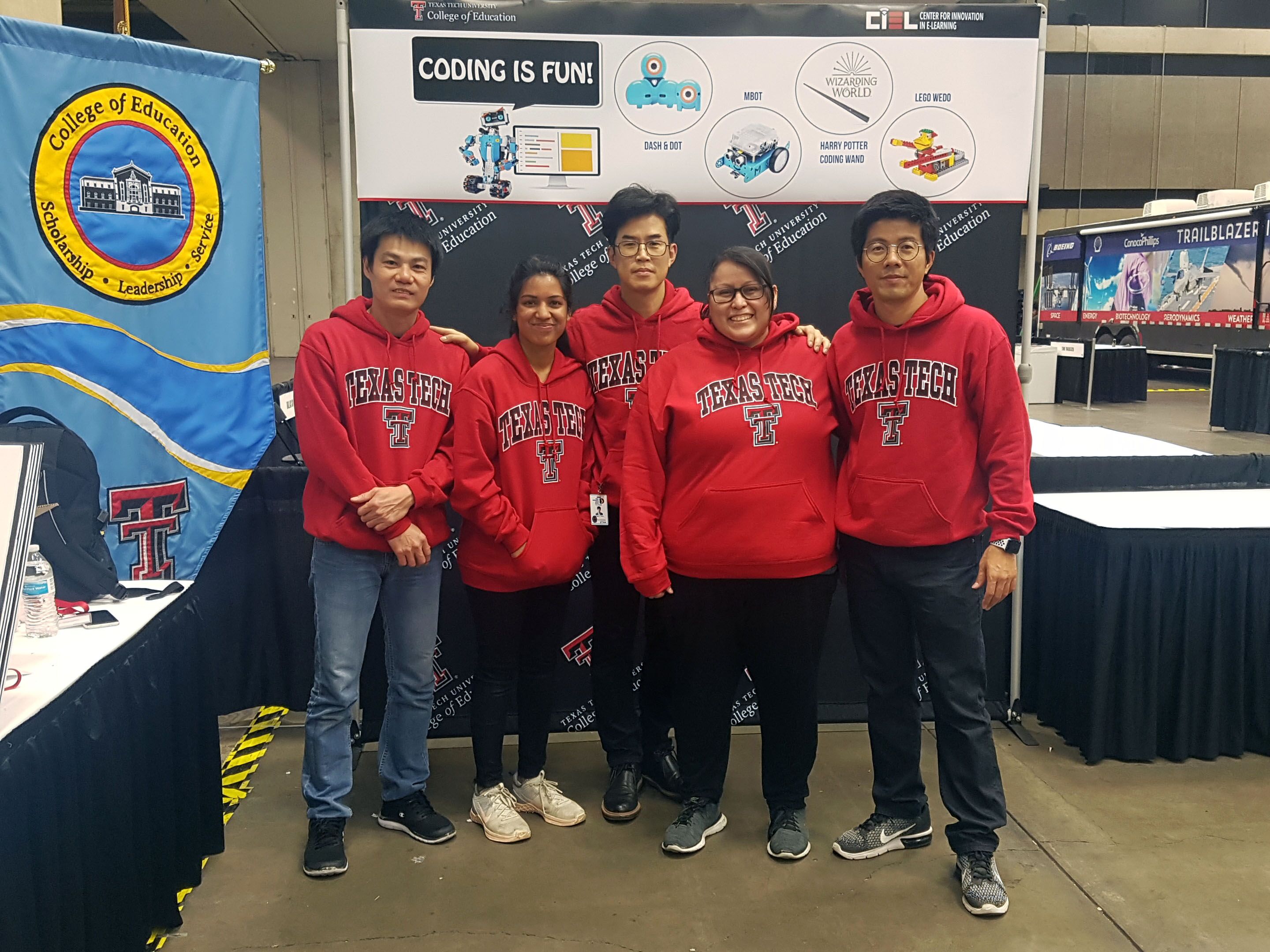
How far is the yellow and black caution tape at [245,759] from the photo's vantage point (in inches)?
114

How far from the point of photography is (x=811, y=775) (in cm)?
310

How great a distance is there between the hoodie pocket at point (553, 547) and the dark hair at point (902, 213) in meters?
1.06

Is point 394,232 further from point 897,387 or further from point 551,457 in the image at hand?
point 897,387

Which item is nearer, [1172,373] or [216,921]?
[216,921]

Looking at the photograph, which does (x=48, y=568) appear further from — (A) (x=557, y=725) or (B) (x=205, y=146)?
(A) (x=557, y=725)

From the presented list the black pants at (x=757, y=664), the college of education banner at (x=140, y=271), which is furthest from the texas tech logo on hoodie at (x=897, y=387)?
the college of education banner at (x=140, y=271)

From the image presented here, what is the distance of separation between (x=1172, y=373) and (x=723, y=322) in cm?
1720

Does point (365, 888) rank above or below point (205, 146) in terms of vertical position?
below

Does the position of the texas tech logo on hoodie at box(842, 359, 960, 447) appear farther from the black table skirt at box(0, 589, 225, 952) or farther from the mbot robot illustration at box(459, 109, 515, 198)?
the black table skirt at box(0, 589, 225, 952)

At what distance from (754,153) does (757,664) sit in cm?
178

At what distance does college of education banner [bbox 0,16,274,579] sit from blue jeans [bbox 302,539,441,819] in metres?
0.65

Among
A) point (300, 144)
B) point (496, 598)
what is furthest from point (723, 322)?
point (300, 144)

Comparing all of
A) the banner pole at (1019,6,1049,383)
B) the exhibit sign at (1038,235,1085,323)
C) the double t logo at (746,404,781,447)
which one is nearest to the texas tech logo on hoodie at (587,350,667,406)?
the double t logo at (746,404,781,447)

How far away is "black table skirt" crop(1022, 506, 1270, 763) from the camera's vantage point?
308 centimetres
